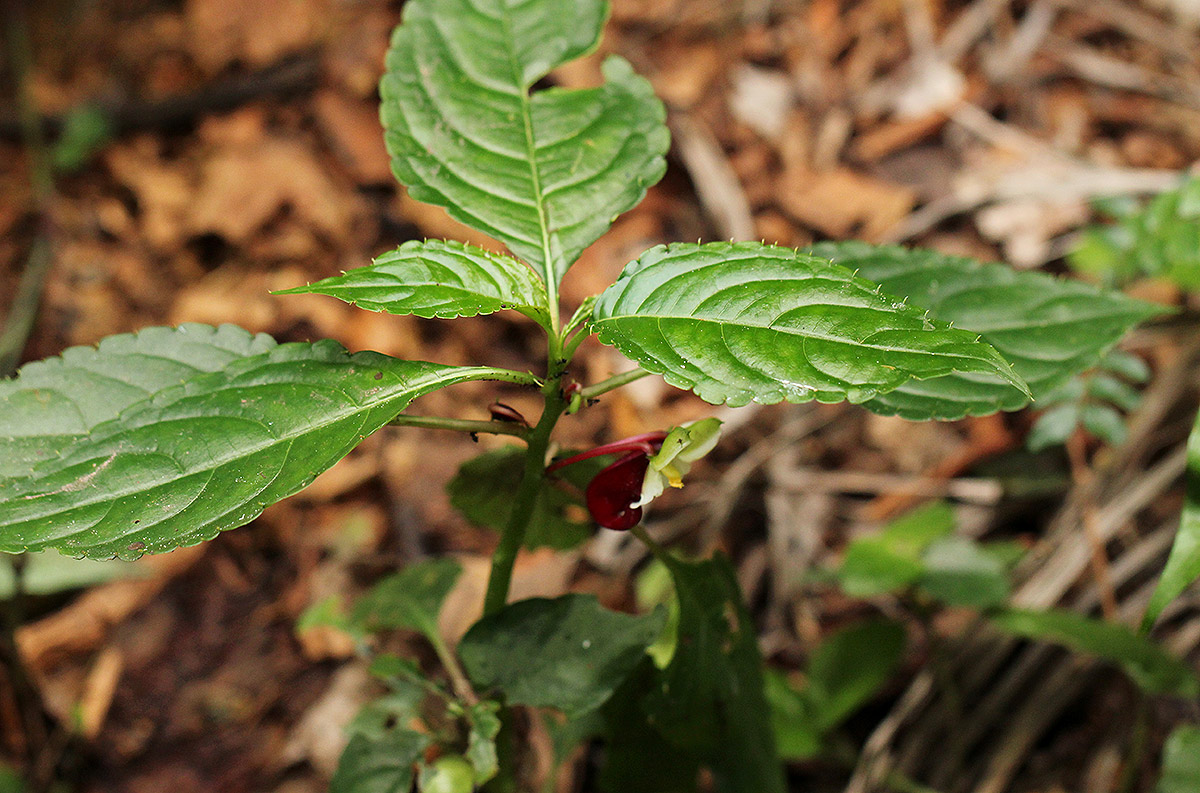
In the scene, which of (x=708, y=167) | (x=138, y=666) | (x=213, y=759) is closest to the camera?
(x=213, y=759)

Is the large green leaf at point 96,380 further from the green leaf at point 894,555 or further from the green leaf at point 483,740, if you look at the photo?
the green leaf at point 894,555

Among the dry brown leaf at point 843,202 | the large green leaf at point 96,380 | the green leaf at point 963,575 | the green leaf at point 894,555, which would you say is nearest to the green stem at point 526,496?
the large green leaf at point 96,380

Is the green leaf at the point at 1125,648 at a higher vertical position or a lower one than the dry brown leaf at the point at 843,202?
lower

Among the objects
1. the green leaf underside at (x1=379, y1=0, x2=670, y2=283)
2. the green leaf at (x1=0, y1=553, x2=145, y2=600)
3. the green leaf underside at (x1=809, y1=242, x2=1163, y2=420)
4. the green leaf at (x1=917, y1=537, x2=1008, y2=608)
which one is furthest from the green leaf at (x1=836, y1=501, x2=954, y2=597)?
the green leaf at (x1=0, y1=553, x2=145, y2=600)

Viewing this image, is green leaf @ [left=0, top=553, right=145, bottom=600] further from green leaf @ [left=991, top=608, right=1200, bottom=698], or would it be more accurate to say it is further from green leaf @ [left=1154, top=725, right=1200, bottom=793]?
green leaf @ [left=1154, top=725, right=1200, bottom=793]

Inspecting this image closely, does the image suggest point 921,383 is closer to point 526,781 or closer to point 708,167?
point 526,781

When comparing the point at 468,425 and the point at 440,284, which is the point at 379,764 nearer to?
the point at 468,425

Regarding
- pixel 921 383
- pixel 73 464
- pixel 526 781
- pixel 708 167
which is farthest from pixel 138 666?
pixel 708 167

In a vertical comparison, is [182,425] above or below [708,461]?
above
